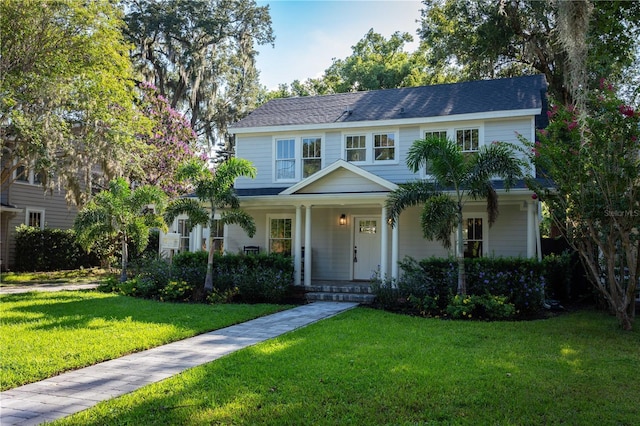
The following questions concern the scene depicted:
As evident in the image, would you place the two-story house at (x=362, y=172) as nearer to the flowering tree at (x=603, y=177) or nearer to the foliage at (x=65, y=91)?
the flowering tree at (x=603, y=177)

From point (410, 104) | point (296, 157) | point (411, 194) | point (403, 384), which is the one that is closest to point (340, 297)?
point (411, 194)

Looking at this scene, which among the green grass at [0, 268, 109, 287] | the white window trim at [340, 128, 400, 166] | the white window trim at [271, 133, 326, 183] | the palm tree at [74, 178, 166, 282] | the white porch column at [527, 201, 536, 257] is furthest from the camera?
the green grass at [0, 268, 109, 287]

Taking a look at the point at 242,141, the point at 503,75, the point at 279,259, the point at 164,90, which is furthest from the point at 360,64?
the point at 279,259

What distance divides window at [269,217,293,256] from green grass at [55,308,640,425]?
7.86 m

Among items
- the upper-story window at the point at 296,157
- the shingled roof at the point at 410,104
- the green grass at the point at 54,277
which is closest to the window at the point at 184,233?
the green grass at the point at 54,277

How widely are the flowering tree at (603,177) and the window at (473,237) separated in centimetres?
457

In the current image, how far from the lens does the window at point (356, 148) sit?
14969mm

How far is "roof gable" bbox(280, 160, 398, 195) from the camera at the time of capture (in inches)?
511

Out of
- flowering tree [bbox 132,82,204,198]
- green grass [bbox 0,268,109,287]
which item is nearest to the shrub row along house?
green grass [bbox 0,268,109,287]

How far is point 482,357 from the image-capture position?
619cm

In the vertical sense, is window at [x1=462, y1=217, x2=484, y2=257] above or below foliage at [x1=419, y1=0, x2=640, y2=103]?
below

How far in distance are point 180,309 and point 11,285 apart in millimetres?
8560

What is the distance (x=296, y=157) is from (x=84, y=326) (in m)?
8.81

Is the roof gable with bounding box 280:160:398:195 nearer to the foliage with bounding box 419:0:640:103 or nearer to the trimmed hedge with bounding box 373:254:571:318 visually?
the trimmed hedge with bounding box 373:254:571:318
